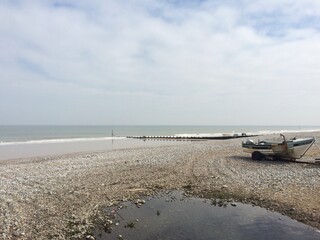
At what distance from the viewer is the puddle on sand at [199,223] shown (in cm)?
1012

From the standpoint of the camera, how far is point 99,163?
24562 mm

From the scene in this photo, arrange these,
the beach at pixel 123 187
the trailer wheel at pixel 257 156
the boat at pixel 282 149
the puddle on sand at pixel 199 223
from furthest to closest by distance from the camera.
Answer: the trailer wheel at pixel 257 156, the boat at pixel 282 149, the beach at pixel 123 187, the puddle on sand at pixel 199 223

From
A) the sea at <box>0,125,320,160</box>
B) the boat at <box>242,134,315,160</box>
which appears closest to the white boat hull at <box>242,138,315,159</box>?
the boat at <box>242,134,315,160</box>

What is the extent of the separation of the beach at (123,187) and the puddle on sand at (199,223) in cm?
70

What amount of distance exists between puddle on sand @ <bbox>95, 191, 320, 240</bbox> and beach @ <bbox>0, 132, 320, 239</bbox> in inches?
27.5

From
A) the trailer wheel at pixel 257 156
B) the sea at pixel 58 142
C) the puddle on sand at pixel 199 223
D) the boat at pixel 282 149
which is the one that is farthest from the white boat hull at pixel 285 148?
the sea at pixel 58 142

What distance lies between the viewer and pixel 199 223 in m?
11.2

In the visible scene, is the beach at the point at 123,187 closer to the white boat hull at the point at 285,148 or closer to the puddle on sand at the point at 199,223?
the puddle on sand at the point at 199,223

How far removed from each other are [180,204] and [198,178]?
465 cm

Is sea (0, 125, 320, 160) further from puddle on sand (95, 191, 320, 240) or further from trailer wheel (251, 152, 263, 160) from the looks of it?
puddle on sand (95, 191, 320, 240)

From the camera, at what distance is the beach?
11023 millimetres

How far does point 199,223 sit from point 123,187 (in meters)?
5.83

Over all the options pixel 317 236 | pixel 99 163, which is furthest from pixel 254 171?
pixel 99 163

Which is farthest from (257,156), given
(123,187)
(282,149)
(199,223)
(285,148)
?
(199,223)
